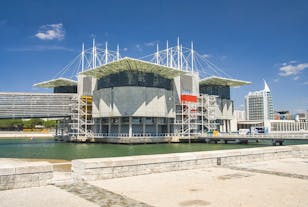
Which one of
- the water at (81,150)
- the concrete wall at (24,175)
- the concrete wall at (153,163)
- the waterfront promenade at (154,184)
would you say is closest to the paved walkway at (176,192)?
the waterfront promenade at (154,184)

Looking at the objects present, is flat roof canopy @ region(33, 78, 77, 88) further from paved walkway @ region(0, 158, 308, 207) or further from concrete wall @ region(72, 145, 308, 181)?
paved walkway @ region(0, 158, 308, 207)

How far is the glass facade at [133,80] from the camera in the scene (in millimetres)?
90000

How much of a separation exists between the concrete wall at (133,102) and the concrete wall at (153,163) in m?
67.9

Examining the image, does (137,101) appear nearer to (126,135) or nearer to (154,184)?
(126,135)

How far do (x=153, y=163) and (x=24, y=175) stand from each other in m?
6.13

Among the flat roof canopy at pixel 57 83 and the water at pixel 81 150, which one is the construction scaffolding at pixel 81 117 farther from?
the water at pixel 81 150

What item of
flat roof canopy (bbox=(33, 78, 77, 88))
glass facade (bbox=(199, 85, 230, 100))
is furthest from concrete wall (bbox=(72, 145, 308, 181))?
glass facade (bbox=(199, 85, 230, 100))

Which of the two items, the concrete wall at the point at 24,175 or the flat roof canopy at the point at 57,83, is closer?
the concrete wall at the point at 24,175

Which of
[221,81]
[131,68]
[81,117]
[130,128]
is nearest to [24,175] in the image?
[130,128]

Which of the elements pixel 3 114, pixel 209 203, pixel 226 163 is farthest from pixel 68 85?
pixel 209 203

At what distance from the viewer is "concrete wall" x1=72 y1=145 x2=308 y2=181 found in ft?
43.5

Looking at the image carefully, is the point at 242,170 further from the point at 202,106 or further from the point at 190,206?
the point at 202,106

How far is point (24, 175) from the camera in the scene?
38.4 feet

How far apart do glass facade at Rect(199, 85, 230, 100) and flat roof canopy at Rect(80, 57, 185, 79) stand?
87.0 ft
